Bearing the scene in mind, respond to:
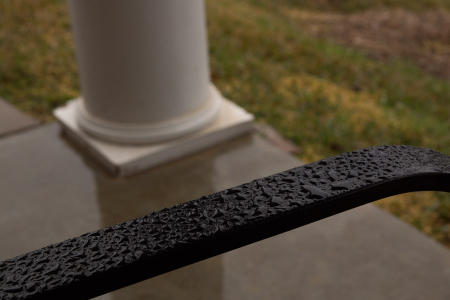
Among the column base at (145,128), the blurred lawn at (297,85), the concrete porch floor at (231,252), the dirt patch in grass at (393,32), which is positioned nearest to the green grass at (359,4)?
the dirt patch in grass at (393,32)

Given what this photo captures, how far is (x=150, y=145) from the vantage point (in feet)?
9.94

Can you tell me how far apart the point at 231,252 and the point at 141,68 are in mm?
1106

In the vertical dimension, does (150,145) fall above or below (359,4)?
above

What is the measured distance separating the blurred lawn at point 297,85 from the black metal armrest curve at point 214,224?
2.02 m

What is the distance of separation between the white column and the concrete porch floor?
248mm

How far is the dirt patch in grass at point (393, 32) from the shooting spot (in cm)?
746

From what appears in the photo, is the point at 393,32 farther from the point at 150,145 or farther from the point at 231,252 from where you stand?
the point at 231,252

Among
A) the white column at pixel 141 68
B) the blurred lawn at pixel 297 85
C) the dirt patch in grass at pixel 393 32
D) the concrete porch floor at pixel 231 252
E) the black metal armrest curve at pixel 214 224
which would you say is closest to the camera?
the black metal armrest curve at pixel 214 224

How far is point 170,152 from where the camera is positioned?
10.0 feet

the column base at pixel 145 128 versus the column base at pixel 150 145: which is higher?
the column base at pixel 145 128

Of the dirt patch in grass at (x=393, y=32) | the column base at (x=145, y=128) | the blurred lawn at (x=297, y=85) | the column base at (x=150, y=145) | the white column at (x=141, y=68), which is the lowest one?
the dirt patch in grass at (x=393, y=32)

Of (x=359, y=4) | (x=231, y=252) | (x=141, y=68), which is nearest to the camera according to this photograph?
(x=231, y=252)

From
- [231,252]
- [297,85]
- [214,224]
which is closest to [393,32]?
[297,85]

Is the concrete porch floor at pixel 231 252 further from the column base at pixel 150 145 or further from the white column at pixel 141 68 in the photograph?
the white column at pixel 141 68
